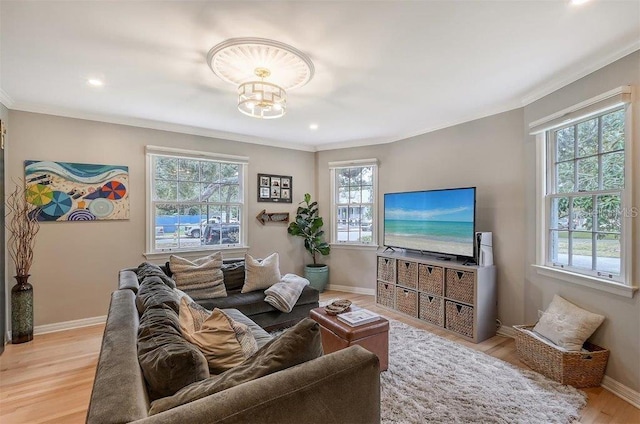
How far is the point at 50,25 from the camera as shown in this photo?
1888mm

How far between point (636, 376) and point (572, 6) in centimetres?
253

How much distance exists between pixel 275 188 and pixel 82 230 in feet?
8.57

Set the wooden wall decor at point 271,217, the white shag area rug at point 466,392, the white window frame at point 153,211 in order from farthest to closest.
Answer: the wooden wall decor at point 271,217
the white window frame at point 153,211
the white shag area rug at point 466,392

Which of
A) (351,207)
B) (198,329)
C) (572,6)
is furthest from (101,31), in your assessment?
(351,207)

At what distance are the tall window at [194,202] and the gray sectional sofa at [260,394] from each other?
286 centimetres

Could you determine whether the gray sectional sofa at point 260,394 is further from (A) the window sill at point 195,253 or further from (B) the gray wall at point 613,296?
(A) the window sill at point 195,253

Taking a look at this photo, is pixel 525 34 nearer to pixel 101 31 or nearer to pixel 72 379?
pixel 101 31

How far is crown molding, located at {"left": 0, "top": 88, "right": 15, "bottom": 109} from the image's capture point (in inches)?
114

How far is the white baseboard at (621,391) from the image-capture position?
6.78 ft

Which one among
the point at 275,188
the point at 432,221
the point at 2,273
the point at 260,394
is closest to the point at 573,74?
the point at 432,221

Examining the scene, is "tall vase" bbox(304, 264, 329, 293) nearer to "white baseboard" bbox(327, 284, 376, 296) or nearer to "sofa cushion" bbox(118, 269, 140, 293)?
"white baseboard" bbox(327, 284, 376, 296)

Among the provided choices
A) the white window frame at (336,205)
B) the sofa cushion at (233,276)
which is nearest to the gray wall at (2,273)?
the sofa cushion at (233,276)

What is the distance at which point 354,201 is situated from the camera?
5.05 metres

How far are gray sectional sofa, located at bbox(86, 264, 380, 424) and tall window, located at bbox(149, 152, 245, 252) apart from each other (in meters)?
2.86
